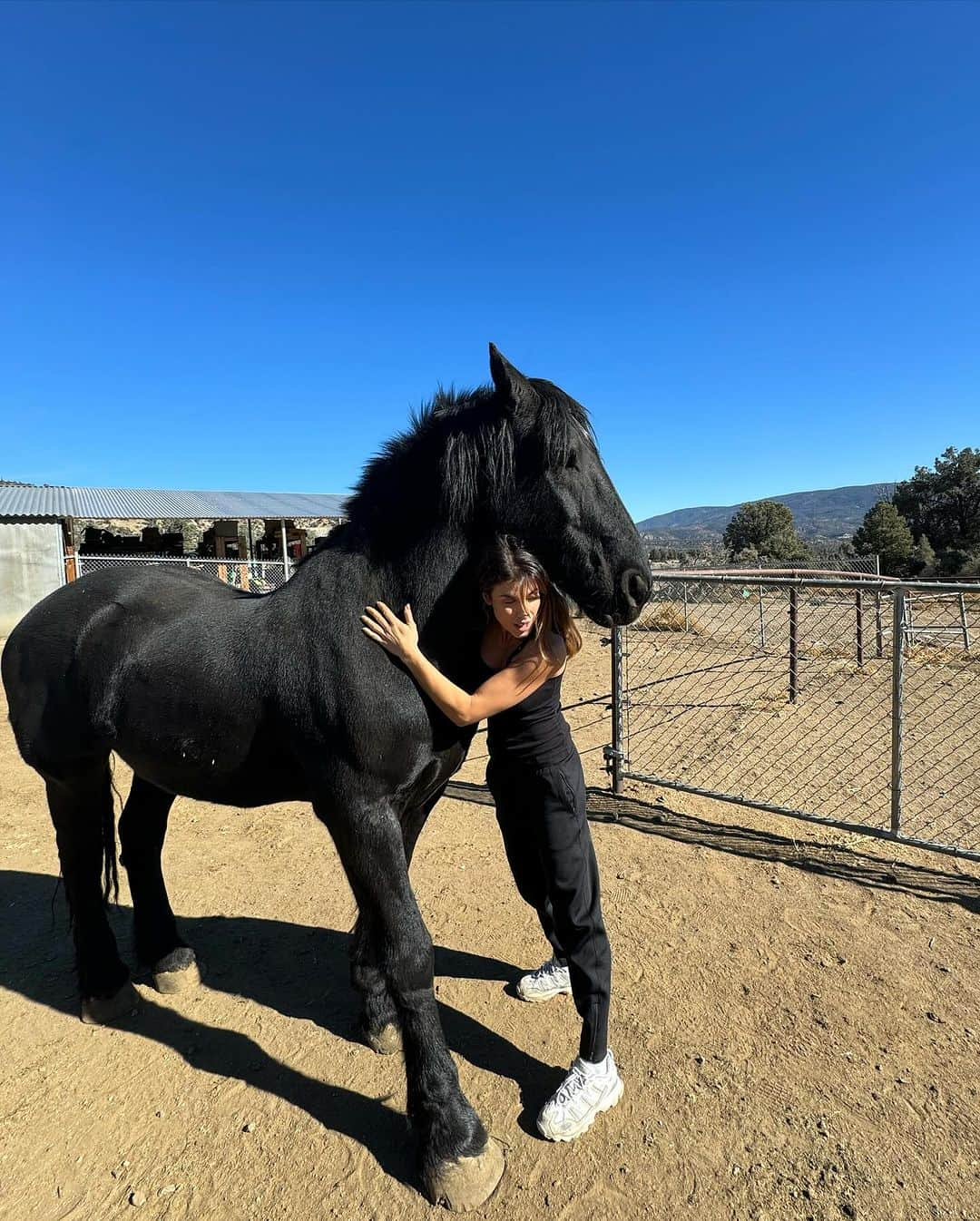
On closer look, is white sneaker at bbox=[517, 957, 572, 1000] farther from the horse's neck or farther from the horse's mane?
the horse's mane

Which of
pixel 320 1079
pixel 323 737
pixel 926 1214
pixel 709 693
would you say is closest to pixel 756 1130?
pixel 926 1214

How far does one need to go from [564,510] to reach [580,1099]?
1986mm

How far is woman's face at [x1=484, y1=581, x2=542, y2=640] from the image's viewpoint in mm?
1997

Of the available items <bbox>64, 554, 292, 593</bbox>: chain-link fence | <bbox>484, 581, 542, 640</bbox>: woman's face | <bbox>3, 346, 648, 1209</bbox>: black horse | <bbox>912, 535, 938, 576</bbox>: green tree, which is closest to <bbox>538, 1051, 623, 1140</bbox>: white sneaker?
<bbox>3, 346, 648, 1209</bbox>: black horse

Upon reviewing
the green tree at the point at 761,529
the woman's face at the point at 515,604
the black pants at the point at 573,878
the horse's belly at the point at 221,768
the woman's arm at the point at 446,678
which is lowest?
the black pants at the point at 573,878

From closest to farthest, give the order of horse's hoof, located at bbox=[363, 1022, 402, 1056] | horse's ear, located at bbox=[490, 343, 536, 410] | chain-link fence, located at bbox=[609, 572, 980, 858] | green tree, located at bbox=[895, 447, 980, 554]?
horse's ear, located at bbox=[490, 343, 536, 410] < horse's hoof, located at bbox=[363, 1022, 402, 1056] < chain-link fence, located at bbox=[609, 572, 980, 858] < green tree, located at bbox=[895, 447, 980, 554]

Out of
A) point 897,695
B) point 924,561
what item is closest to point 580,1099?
point 897,695

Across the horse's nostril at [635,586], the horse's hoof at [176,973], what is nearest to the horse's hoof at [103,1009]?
the horse's hoof at [176,973]

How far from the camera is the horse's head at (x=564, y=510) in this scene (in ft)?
6.54

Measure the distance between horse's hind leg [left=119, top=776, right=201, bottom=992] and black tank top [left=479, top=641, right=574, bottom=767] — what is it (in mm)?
1809

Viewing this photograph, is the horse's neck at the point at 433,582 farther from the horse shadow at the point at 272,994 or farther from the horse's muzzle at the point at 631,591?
the horse shadow at the point at 272,994

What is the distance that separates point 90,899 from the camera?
2914 millimetres

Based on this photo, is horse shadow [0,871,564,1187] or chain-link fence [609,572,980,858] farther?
chain-link fence [609,572,980,858]

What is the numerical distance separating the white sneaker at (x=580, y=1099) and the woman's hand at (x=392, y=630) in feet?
5.20
